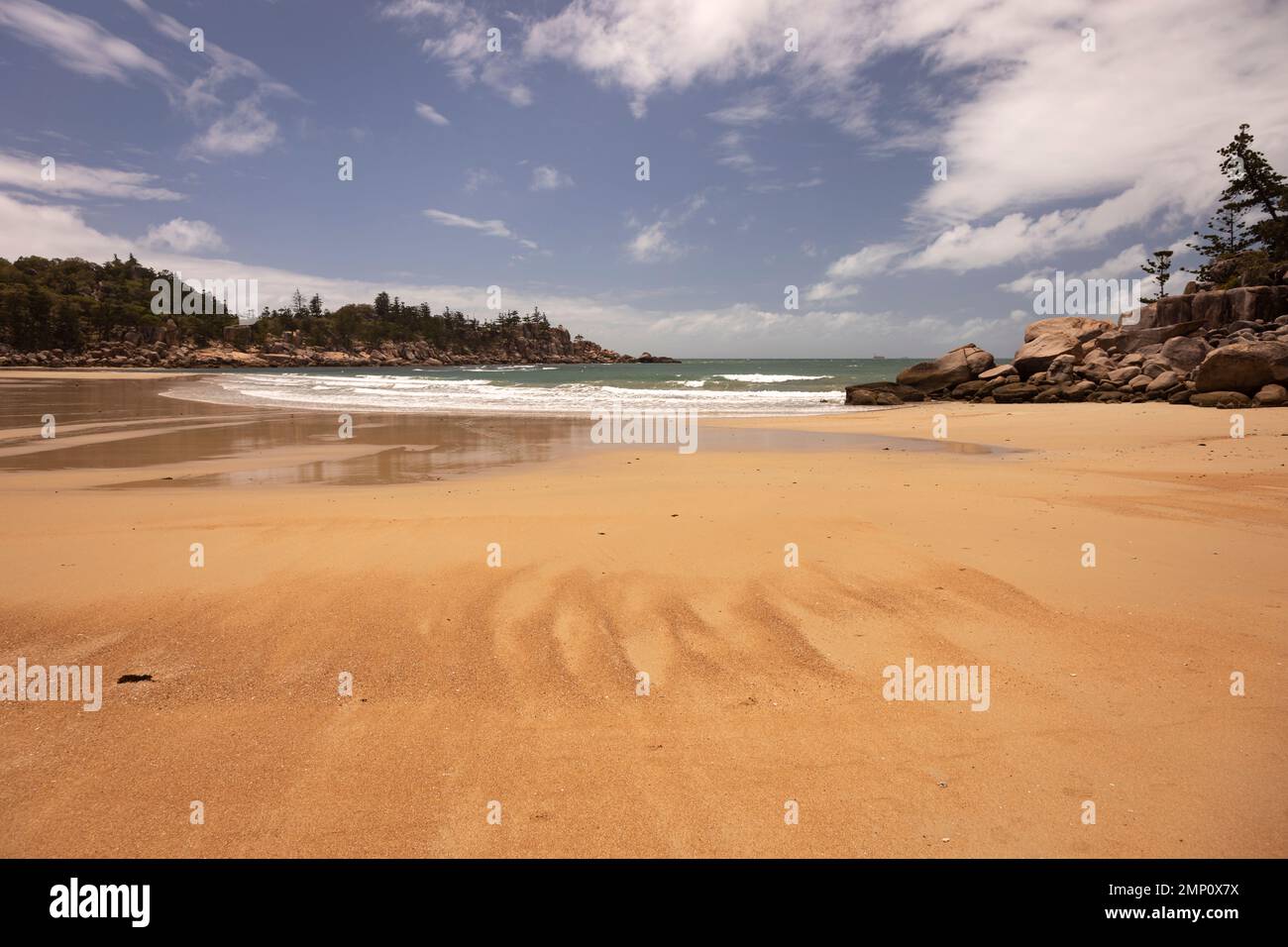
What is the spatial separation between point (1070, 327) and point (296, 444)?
41230 millimetres

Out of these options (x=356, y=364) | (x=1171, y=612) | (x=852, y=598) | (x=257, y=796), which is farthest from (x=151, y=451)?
(x=356, y=364)

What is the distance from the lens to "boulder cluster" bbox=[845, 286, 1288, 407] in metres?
21.9

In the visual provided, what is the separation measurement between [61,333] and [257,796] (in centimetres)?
12653

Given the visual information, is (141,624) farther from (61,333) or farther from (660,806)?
(61,333)

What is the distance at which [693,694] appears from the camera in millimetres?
3436

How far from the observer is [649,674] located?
12.0 ft

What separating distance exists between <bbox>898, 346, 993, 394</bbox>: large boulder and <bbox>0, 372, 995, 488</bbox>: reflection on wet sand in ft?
57.9

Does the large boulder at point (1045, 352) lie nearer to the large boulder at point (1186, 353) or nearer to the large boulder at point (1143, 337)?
the large boulder at point (1143, 337)

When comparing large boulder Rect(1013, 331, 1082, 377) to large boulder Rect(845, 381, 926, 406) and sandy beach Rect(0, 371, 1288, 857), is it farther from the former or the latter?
sandy beach Rect(0, 371, 1288, 857)

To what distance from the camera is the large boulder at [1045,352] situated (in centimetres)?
3288

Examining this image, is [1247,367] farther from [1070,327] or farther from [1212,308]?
[1070,327]

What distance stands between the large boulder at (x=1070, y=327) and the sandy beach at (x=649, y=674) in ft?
111

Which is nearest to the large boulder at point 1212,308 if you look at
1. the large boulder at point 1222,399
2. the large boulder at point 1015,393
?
the large boulder at point 1015,393

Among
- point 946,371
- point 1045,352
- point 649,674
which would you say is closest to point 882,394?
point 946,371
